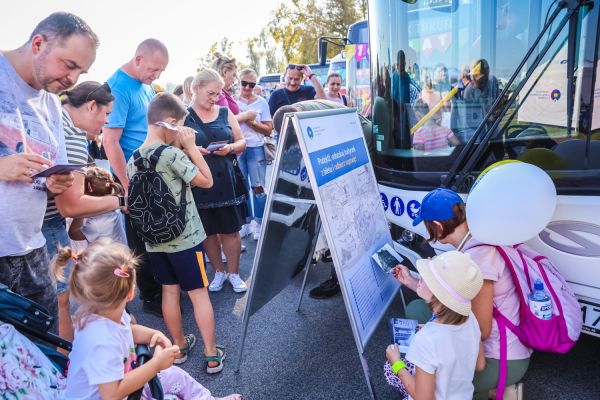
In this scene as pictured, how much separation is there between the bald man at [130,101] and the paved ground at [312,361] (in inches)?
53.8

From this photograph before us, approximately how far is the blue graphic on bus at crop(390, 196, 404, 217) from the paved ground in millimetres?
852

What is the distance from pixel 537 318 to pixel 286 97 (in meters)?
3.83

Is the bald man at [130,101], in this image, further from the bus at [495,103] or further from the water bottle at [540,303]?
the water bottle at [540,303]

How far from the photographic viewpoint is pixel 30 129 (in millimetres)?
1694

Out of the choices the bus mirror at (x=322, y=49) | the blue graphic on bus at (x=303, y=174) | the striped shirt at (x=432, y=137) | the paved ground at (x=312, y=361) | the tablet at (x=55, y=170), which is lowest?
the paved ground at (x=312, y=361)

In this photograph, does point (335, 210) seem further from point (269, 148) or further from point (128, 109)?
point (269, 148)

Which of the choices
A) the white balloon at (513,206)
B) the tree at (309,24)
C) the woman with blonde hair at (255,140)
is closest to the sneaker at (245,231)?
the woman with blonde hair at (255,140)

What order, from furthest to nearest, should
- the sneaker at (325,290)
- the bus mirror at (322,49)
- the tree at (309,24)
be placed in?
the tree at (309,24) → the bus mirror at (322,49) → the sneaker at (325,290)

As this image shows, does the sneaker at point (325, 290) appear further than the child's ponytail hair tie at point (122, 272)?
Yes

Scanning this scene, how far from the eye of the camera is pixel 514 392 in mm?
1976

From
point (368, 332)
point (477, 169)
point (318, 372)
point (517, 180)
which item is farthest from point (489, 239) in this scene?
point (318, 372)

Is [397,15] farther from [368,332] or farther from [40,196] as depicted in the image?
[40,196]

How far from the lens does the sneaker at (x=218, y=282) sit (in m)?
3.75

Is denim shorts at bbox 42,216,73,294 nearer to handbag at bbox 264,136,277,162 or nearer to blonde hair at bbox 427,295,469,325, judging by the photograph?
blonde hair at bbox 427,295,469,325
